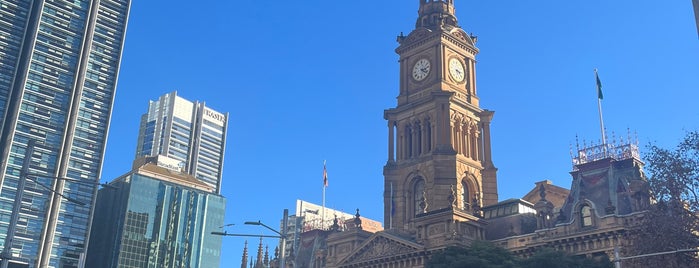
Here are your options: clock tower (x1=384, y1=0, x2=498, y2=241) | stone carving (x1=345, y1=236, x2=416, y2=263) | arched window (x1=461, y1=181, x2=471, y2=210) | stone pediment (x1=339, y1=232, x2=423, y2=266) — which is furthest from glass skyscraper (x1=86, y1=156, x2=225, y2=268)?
arched window (x1=461, y1=181, x2=471, y2=210)

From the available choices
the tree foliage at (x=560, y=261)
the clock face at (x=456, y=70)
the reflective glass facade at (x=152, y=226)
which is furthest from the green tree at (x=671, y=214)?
the reflective glass facade at (x=152, y=226)

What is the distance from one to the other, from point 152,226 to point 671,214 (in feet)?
380

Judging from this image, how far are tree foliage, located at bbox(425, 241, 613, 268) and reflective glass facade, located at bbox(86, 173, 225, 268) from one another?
93.0 m

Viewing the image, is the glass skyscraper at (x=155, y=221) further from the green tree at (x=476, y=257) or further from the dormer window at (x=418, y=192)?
the green tree at (x=476, y=257)

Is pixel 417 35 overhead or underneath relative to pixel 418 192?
overhead

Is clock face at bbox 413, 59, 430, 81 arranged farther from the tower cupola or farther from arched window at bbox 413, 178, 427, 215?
arched window at bbox 413, 178, 427, 215

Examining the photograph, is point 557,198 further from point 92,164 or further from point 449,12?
point 92,164

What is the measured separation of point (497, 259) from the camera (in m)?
53.6

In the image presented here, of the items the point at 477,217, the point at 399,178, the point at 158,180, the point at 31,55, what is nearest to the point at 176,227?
the point at 158,180

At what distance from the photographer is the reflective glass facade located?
13762 centimetres

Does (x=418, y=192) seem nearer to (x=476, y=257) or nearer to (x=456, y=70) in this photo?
(x=456, y=70)

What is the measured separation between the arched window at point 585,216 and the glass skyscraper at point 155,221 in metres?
99.8

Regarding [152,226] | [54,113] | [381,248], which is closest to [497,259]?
[381,248]

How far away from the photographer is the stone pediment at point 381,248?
6400 cm
